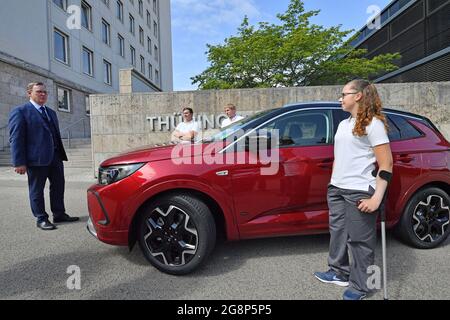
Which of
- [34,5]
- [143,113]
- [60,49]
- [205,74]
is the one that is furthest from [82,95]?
[143,113]

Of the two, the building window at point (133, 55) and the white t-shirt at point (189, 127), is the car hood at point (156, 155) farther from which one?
the building window at point (133, 55)

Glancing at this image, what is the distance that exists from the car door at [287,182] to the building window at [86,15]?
67.2ft

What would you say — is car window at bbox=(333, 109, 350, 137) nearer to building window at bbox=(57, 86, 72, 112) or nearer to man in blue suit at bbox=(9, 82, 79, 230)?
man in blue suit at bbox=(9, 82, 79, 230)

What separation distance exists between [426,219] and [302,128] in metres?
1.73

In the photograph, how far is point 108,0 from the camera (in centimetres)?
2278

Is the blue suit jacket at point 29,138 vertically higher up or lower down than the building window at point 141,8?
lower down

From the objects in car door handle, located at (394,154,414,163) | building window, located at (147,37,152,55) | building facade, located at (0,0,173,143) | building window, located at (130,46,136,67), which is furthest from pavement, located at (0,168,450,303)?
building window, located at (147,37,152,55)

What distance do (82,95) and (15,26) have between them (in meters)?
5.64

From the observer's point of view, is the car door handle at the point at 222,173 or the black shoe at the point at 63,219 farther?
the black shoe at the point at 63,219

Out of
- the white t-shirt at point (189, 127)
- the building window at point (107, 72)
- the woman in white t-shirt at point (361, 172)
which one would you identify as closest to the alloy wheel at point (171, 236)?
the woman in white t-shirt at point (361, 172)

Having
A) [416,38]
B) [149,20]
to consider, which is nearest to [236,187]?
[416,38]

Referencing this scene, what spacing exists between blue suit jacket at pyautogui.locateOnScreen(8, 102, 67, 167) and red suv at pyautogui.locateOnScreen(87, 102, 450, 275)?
5.92 ft

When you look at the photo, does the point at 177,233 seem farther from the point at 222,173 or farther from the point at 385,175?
the point at 385,175

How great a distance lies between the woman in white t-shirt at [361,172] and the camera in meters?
2.22
